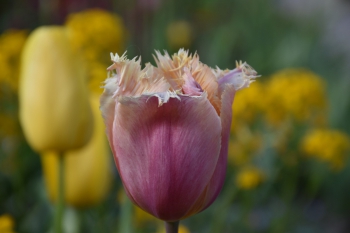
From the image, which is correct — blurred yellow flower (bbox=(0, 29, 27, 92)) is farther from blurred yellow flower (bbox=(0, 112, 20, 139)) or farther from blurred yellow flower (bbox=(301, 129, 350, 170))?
blurred yellow flower (bbox=(301, 129, 350, 170))

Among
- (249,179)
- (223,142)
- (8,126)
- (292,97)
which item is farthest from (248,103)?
(223,142)

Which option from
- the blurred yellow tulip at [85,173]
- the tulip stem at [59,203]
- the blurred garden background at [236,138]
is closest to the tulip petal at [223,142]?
the blurred garden background at [236,138]

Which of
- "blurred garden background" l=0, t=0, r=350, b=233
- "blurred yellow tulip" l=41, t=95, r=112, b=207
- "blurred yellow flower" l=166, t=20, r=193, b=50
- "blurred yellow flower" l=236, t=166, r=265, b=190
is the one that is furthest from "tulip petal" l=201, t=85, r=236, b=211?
"blurred yellow flower" l=166, t=20, r=193, b=50

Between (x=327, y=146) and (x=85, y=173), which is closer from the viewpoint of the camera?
(x=85, y=173)

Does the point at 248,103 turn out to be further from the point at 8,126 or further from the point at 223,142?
the point at 223,142

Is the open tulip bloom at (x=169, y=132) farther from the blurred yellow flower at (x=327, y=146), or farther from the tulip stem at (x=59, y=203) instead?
Result: the blurred yellow flower at (x=327, y=146)

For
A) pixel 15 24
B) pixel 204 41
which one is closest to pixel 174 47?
pixel 204 41
